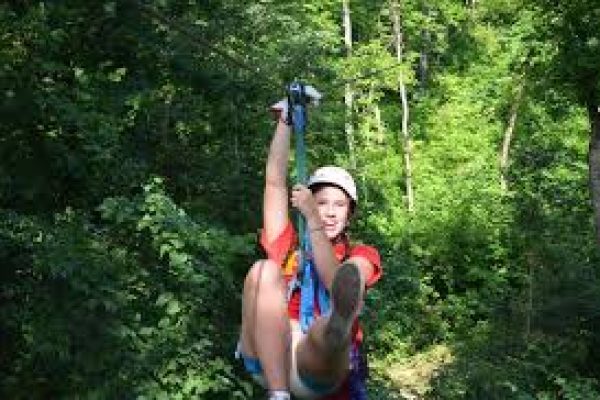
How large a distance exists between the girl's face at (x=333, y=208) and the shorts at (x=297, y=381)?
0.44 meters

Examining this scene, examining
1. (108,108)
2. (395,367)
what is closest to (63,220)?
(108,108)

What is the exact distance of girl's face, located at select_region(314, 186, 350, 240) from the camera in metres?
3.88

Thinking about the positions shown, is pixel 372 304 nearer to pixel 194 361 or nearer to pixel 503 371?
pixel 194 361

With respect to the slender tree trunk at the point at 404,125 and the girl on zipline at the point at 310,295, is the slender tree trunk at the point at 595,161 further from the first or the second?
the slender tree trunk at the point at 404,125

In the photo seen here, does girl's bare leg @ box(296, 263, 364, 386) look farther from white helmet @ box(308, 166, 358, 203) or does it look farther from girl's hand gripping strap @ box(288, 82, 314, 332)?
white helmet @ box(308, 166, 358, 203)

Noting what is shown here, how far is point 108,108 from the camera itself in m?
6.96

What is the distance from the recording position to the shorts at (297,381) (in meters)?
3.56

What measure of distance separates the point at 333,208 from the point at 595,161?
10674 millimetres

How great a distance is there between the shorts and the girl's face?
1.45ft

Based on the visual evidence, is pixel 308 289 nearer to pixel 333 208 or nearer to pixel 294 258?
pixel 294 258

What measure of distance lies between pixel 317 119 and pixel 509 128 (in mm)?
19313

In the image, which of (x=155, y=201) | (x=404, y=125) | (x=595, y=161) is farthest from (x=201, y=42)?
(x=404, y=125)

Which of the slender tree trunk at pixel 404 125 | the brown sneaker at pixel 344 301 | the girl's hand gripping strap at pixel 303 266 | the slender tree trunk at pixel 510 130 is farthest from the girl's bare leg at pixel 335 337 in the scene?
the slender tree trunk at pixel 510 130

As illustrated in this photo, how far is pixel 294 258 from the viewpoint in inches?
152
